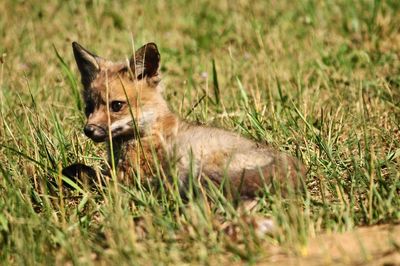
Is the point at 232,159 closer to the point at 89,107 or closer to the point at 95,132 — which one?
the point at 95,132

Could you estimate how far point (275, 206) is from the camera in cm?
390

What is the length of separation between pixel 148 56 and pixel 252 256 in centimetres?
219

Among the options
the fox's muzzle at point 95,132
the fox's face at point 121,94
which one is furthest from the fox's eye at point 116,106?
the fox's muzzle at point 95,132

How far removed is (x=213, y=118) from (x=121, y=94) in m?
1.18

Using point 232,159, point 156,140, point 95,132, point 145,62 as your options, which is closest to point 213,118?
point 145,62

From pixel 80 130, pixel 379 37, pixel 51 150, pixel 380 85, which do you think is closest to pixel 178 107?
pixel 80 130

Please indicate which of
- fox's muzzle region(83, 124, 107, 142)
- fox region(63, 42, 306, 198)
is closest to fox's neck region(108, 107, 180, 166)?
fox region(63, 42, 306, 198)

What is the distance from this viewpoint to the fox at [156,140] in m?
4.33

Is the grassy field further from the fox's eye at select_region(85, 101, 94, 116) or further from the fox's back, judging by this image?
the fox's eye at select_region(85, 101, 94, 116)

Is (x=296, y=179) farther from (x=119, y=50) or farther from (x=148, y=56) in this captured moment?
(x=119, y=50)

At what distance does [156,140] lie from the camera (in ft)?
16.5

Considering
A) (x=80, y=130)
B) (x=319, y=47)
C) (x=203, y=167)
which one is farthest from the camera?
(x=319, y=47)

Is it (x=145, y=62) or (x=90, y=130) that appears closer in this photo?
(x=90, y=130)

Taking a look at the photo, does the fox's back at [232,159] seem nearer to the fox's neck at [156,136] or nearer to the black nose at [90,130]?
the fox's neck at [156,136]
